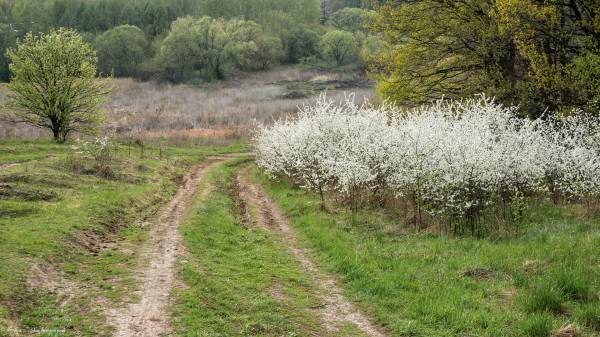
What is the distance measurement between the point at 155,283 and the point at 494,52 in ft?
55.8

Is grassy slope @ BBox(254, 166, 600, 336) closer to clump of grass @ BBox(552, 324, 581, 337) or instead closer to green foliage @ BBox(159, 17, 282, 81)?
clump of grass @ BBox(552, 324, 581, 337)

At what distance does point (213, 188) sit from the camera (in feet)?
76.5

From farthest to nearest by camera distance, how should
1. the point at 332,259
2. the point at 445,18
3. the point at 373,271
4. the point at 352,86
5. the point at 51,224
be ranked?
1. the point at 352,86
2. the point at 445,18
3. the point at 51,224
4. the point at 332,259
5. the point at 373,271

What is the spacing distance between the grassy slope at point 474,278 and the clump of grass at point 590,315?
14 mm

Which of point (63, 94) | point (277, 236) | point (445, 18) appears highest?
point (445, 18)

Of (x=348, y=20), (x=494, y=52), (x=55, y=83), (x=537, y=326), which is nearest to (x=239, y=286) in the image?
(x=537, y=326)

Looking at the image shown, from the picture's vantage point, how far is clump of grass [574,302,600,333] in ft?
24.6

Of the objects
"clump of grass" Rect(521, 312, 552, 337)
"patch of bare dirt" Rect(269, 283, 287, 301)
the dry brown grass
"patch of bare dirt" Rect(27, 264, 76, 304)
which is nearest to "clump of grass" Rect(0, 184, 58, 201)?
"patch of bare dirt" Rect(27, 264, 76, 304)

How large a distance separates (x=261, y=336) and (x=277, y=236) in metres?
7.29

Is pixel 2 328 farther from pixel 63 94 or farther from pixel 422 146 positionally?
pixel 63 94

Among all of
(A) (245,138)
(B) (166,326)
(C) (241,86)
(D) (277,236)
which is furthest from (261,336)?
(C) (241,86)

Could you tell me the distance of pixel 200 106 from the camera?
65062 millimetres

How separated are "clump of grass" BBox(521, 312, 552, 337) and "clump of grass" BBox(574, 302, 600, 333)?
56cm

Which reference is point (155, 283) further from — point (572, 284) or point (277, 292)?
point (572, 284)
